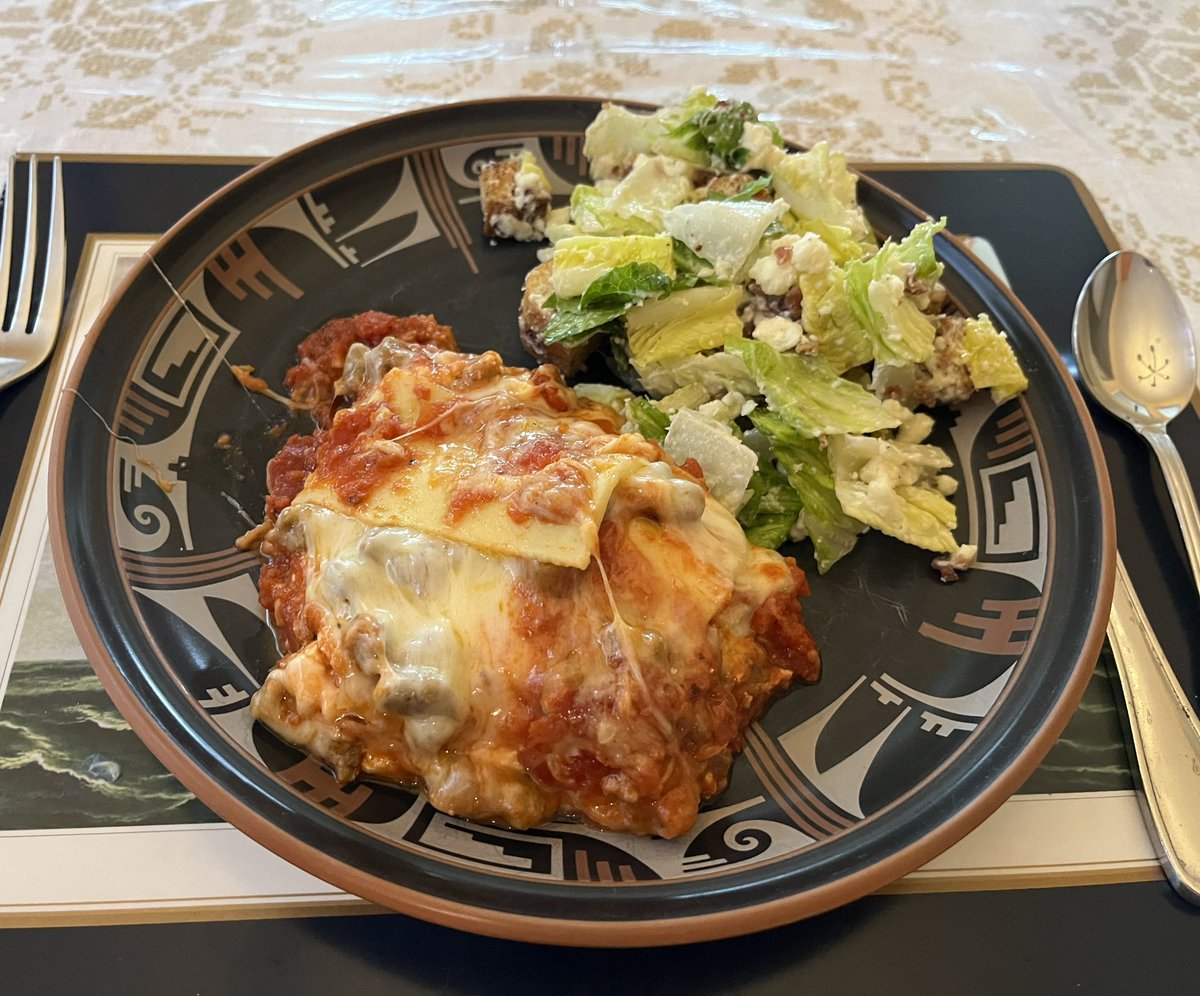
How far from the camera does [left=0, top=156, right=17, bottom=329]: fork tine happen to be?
218cm

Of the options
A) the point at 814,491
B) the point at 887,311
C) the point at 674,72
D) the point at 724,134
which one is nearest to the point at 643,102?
the point at 724,134

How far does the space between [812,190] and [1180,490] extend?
121 centimetres

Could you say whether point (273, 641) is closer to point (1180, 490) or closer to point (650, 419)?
point (650, 419)

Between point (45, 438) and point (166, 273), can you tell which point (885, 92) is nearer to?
point (166, 273)

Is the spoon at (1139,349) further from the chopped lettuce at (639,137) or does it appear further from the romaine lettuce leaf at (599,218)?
the romaine lettuce leaf at (599,218)

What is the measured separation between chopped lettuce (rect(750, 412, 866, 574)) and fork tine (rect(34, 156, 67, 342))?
1.83 metres

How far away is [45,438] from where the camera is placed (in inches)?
78.5

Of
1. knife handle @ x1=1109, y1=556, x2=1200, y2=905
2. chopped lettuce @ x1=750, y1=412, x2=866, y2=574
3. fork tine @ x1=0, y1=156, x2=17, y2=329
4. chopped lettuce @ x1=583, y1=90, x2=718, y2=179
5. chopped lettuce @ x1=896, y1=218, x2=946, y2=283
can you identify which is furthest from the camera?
chopped lettuce @ x1=583, y1=90, x2=718, y2=179

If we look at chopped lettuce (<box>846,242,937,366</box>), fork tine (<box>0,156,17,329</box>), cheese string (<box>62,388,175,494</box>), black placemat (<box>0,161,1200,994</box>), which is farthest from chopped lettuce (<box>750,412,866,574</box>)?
fork tine (<box>0,156,17,329</box>)

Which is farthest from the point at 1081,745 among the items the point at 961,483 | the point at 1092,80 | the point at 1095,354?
the point at 1092,80

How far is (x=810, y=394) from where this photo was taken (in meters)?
2.00

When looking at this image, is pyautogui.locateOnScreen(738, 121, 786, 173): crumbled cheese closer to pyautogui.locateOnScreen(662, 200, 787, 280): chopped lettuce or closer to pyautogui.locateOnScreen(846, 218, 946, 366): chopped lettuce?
pyautogui.locateOnScreen(662, 200, 787, 280): chopped lettuce

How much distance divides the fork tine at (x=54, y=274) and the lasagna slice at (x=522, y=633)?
100cm

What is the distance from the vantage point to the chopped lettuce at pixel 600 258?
2.10 meters
